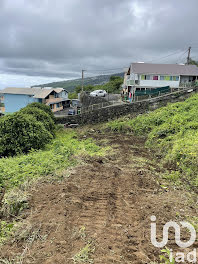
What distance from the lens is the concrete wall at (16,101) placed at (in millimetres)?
37369

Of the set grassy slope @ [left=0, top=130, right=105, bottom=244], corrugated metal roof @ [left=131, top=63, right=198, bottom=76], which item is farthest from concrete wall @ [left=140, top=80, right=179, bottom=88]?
grassy slope @ [left=0, top=130, right=105, bottom=244]

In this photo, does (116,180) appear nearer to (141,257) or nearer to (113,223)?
(113,223)

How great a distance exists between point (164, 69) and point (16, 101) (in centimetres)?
3038

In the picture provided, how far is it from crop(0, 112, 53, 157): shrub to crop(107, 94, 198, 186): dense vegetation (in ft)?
23.0

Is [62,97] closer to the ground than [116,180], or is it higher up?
higher up

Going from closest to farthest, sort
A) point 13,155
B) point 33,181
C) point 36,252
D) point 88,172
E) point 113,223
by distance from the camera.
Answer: point 36,252, point 113,223, point 33,181, point 88,172, point 13,155

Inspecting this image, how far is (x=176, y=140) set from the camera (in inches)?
354

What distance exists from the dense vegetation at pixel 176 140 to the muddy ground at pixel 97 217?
86cm

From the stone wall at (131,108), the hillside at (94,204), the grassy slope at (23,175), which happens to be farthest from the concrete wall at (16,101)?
the hillside at (94,204)

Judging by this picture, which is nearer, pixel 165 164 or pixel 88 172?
pixel 88 172

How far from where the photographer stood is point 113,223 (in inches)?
151

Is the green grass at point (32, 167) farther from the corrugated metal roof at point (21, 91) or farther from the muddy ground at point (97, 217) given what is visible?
the corrugated metal roof at point (21, 91)

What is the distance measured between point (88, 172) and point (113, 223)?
9.72ft

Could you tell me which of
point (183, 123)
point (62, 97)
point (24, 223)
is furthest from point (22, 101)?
point (24, 223)
